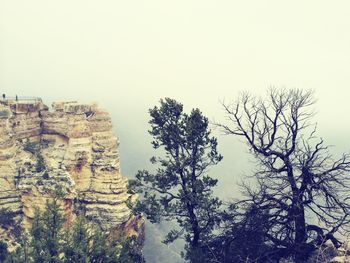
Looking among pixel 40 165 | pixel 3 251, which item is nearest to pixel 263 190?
pixel 3 251

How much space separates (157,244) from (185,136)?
95.7 meters

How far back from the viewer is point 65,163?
176ft

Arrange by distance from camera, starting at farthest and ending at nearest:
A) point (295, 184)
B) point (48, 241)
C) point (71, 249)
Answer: point (48, 241), point (71, 249), point (295, 184)


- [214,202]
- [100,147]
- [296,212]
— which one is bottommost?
[296,212]

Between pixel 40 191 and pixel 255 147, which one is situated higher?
pixel 40 191

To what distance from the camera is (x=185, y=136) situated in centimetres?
2602

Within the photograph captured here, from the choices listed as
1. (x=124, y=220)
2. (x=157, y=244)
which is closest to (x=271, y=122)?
(x=124, y=220)

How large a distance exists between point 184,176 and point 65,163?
33.0 metres

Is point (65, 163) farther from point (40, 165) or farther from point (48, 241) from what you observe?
point (48, 241)

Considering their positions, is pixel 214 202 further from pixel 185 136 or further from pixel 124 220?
pixel 124 220

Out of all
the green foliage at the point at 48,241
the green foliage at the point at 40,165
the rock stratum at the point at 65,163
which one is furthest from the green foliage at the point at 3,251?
the green foliage at the point at 40,165

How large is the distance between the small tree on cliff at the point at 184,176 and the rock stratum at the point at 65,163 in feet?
79.2

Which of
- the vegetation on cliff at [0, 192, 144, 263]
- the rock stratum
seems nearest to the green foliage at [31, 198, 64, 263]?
the vegetation on cliff at [0, 192, 144, 263]

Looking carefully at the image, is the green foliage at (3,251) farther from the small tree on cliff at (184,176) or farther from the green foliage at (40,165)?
the small tree on cliff at (184,176)
